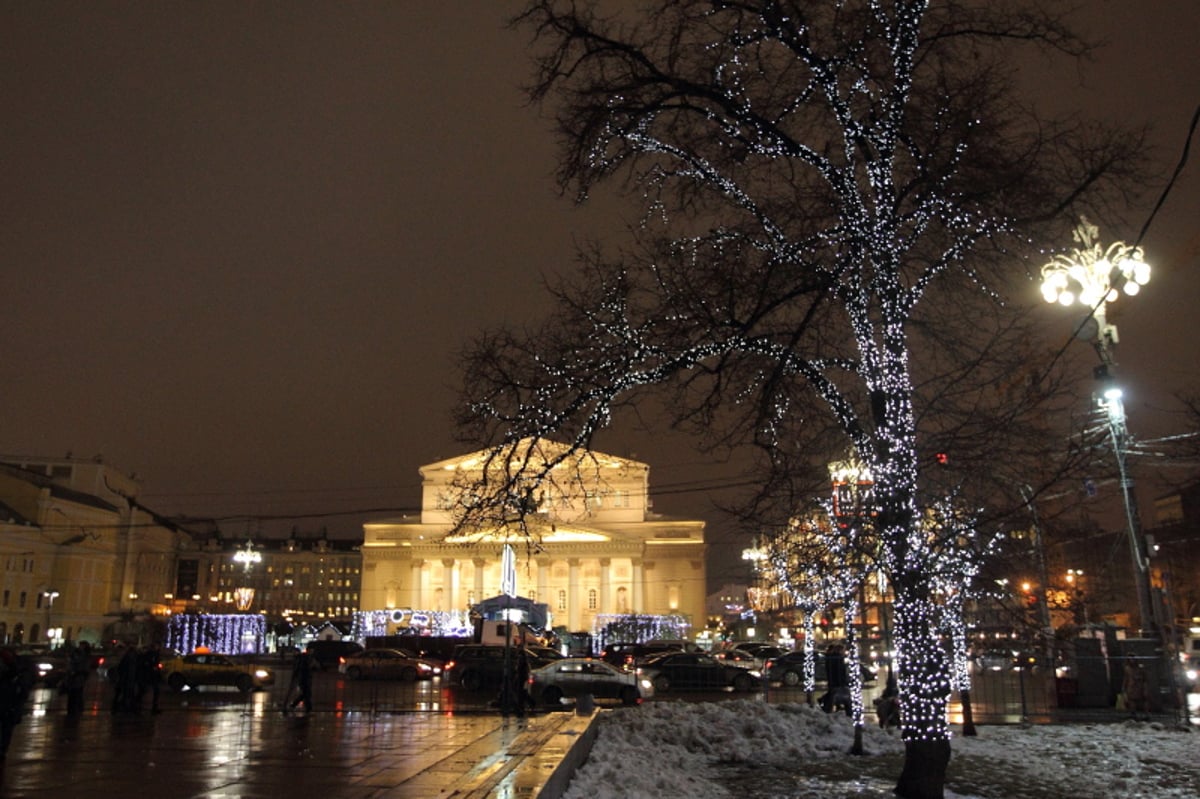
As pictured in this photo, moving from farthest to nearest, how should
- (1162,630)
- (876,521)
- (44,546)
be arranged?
(44,546), (1162,630), (876,521)

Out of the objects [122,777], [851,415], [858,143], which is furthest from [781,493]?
[122,777]

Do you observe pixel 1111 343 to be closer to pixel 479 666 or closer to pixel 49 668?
pixel 479 666

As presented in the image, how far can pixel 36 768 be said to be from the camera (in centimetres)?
1302

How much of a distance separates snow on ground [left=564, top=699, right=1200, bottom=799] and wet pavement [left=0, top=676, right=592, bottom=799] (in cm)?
97

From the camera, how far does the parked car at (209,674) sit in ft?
112

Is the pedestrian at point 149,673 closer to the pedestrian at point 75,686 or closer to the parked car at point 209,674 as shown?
the pedestrian at point 75,686

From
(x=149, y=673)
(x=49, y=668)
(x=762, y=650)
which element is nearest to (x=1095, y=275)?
(x=149, y=673)

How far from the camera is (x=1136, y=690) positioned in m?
21.8

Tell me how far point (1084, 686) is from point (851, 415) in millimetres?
14854

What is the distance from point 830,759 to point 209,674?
25707 millimetres

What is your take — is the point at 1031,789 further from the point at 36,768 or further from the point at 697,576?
the point at 697,576

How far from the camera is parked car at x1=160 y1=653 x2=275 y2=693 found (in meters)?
34.1

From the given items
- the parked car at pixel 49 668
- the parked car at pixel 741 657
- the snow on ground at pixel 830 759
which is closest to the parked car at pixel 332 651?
the parked car at pixel 49 668

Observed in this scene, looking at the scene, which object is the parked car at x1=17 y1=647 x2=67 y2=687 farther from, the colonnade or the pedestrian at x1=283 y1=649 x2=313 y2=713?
the colonnade
